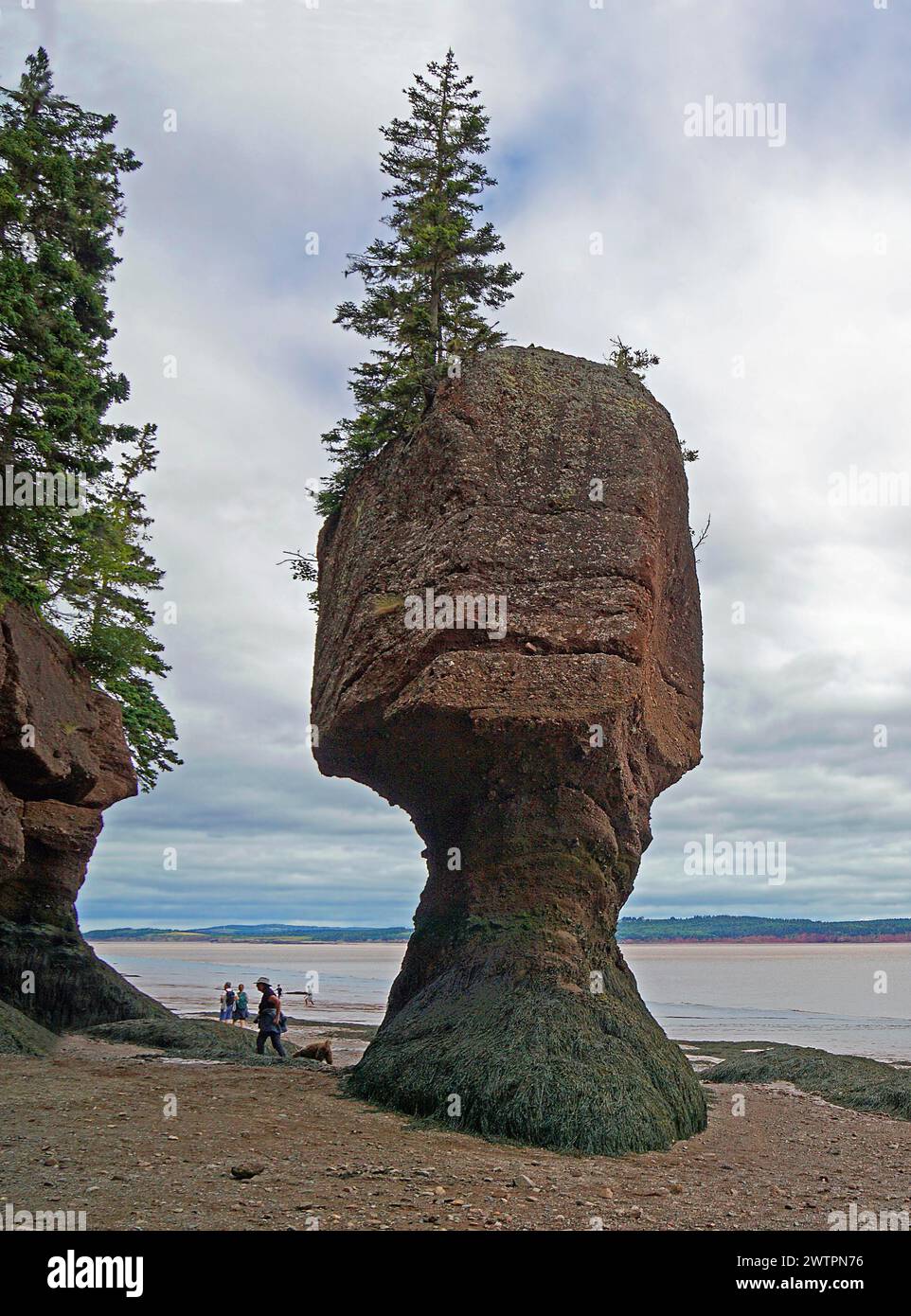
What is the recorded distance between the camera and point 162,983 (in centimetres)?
8194

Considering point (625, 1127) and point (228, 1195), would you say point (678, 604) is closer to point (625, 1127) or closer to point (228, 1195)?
point (625, 1127)

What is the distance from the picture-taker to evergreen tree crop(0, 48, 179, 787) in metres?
16.4

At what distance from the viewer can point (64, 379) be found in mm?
16766

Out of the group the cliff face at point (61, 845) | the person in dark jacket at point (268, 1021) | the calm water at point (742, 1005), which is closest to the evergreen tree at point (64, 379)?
the cliff face at point (61, 845)

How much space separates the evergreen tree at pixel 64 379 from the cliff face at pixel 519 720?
511 cm

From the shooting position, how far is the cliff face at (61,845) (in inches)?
784

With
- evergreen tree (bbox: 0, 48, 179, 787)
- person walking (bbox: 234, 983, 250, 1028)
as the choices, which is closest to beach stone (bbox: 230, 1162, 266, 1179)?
evergreen tree (bbox: 0, 48, 179, 787)

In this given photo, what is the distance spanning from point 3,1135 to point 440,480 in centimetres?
1054

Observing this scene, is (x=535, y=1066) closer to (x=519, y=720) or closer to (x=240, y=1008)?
(x=519, y=720)

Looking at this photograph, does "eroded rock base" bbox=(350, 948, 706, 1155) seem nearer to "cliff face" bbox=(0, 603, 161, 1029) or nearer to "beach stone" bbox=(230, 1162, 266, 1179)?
"beach stone" bbox=(230, 1162, 266, 1179)

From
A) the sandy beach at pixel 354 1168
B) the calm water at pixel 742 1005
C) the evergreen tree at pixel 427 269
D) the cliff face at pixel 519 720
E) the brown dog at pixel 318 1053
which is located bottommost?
the calm water at pixel 742 1005

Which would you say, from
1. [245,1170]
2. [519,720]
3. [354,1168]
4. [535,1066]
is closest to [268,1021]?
[535,1066]

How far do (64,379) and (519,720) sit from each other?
32.1ft

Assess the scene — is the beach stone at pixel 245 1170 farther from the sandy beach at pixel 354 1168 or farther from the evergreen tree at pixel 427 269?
the evergreen tree at pixel 427 269
